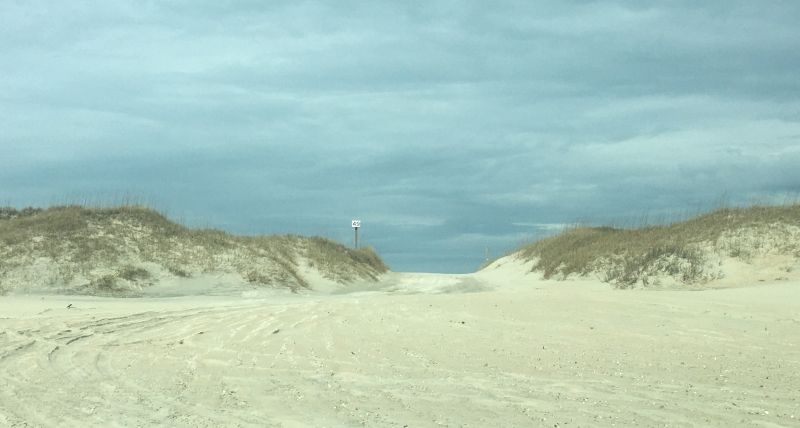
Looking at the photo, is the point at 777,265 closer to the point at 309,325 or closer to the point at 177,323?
the point at 309,325

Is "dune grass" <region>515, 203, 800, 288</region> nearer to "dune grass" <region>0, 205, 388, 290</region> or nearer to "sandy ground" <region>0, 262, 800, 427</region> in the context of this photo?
"sandy ground" <region>0, 262, 800, 427</region>

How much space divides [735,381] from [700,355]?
146 cm

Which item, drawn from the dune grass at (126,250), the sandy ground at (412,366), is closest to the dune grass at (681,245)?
the sandy ground at (412,366)

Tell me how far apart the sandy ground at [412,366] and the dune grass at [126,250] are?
731 centimetres

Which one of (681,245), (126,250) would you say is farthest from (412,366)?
(126,250)

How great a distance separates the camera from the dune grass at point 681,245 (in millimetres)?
20656

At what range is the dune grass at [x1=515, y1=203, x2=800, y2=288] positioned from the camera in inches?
813

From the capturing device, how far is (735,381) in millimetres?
7355

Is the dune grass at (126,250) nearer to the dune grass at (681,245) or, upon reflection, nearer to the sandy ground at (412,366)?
the sandy ground at (412,366)

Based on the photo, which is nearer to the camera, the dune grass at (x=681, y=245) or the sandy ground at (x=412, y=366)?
the sandy ground at (x=412, y=366)

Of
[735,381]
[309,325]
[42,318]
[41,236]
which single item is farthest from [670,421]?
[41,236]

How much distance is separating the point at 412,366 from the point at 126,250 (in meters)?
17.7

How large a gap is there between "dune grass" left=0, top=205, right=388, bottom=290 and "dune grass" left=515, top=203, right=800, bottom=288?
31.4 ft

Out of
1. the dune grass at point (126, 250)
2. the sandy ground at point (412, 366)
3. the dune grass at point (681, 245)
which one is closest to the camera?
the sandy ground at point (412, 366)
